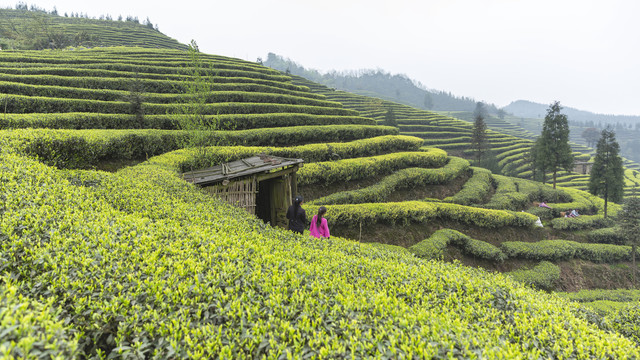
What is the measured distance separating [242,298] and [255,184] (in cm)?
748

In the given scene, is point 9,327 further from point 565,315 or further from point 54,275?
point 565,315

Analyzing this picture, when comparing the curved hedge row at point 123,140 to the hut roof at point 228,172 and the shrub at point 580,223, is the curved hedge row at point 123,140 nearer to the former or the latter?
the hut roof at point 228,172

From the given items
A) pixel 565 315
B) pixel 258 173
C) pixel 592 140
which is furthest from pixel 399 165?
pixel 592 140

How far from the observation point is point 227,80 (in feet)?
87.4

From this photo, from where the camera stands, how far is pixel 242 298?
10.2 ft

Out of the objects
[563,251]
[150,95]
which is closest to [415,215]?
[563,251]

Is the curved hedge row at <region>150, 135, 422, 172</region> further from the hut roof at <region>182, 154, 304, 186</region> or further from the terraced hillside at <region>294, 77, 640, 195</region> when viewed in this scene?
the terraced hillside at <region>294, 77, 640, 195</region>

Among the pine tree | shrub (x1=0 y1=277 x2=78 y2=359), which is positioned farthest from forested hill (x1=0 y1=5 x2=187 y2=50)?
the pine tree

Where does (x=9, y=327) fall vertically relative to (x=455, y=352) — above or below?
above

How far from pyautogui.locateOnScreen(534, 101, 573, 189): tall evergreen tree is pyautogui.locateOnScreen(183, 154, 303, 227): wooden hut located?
106 feet

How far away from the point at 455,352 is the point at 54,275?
454 cm

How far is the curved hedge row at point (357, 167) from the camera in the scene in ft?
53.6

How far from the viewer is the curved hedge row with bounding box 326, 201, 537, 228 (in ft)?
45.1

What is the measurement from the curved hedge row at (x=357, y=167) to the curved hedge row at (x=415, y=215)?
3.05 metres
